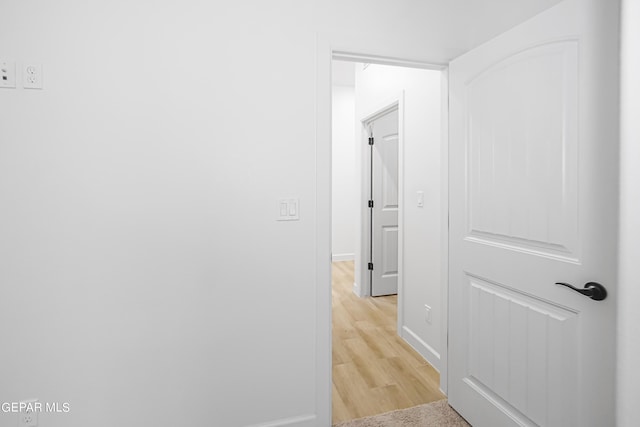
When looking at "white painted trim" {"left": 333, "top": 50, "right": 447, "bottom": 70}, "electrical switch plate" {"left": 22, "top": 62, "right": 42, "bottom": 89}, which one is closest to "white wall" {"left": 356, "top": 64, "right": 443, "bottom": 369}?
"white painted trim" {"left": 333, "top": 50, "right": 447, "bottom": 70}

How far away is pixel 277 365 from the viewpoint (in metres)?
1.69

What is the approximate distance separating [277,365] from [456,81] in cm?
183

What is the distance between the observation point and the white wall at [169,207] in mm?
1376

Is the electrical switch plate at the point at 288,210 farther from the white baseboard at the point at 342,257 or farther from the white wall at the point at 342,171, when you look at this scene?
the white baseboard at the point at 342,257

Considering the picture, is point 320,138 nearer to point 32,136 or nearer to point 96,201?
point 96,201

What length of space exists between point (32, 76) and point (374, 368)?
254cm

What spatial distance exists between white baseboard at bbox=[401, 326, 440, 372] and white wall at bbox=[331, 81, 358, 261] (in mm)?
3308

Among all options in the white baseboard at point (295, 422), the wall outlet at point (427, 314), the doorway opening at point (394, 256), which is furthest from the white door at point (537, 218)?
the white baseboard at point (295, 422)

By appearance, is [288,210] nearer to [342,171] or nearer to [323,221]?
[323,221]

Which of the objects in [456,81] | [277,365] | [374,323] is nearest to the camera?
[277,365]

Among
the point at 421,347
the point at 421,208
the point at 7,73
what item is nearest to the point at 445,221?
the point at 421,208

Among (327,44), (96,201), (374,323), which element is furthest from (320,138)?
(374,323)

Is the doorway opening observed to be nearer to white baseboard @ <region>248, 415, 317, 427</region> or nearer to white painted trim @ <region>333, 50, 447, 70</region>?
white painted trim @ <region>333, 50, 447, 70</region>

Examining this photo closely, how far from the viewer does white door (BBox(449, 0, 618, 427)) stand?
1177mm
